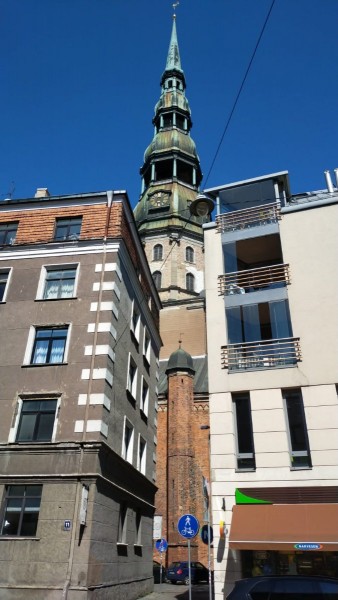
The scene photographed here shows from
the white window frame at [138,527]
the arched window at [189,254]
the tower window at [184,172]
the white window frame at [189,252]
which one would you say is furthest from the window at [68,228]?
the tower window at [184,172]

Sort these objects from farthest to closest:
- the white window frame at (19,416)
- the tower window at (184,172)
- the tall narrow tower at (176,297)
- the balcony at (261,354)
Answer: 1. the tower window at (184,172)
2. the tall narrow tower at (176,297)
3. the balcony at (261,354)
4. the white window frame at (19,416)

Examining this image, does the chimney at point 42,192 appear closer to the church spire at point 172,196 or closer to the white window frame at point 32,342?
the white window frame at point 32,342

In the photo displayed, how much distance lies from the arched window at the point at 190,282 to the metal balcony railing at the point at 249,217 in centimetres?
3278

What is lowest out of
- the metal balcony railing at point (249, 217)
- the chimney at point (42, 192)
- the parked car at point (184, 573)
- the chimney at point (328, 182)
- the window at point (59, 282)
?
the parked car at point (184, 573)

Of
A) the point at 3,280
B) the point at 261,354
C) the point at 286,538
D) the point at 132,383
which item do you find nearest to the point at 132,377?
the point at 132,383

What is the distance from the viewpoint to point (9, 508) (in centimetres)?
1315

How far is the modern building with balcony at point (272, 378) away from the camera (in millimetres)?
12844

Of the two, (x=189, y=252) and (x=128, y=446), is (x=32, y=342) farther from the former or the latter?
(x=189, y=252)

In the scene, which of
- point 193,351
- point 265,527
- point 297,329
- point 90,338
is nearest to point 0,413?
point 90,338

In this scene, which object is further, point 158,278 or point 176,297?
point 158,278

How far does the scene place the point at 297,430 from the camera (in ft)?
46.5

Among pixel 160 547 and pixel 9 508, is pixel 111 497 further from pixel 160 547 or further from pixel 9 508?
pixel 160 547

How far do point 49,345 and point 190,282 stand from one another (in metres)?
37.3

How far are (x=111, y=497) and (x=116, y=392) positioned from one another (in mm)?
3311
